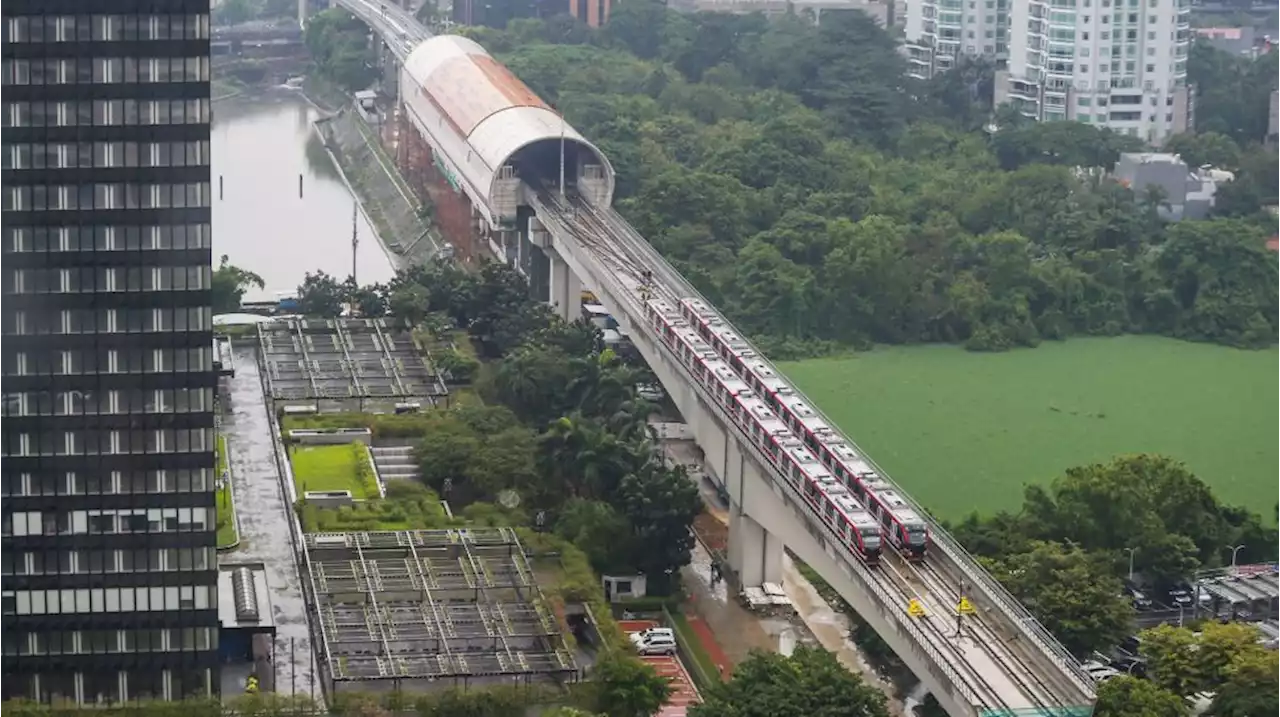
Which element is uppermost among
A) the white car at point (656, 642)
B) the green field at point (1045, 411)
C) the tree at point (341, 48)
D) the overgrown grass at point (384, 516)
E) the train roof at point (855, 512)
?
the tree at point (341, 48)

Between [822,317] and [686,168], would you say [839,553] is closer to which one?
[822,317]

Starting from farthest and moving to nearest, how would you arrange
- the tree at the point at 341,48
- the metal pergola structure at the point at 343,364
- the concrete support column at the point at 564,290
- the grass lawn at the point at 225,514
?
1. the tree at the point at 341,48
2. the concrete support column at the point at 564,290
3. the metal pergola structure at the point at 343,364
4. the grass lawn at the point at 225,514

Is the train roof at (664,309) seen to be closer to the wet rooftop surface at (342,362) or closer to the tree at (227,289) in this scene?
the wet rooftop surface at (342,362)

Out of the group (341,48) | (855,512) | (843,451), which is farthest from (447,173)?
(855,512)

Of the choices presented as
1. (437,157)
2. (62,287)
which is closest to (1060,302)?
(437,157)

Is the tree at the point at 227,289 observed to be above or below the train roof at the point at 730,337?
below

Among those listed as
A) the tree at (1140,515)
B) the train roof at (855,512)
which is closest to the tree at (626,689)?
the train roof at (855,512)

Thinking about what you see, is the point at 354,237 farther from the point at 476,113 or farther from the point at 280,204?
the point at 280,204
